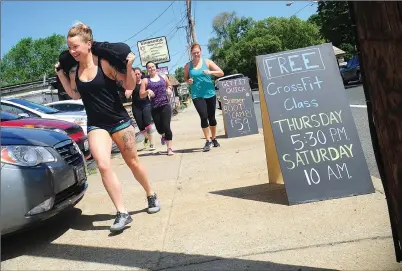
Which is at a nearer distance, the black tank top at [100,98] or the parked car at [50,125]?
the black tank top at [100,98]

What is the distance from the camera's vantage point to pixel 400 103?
75.2 inches

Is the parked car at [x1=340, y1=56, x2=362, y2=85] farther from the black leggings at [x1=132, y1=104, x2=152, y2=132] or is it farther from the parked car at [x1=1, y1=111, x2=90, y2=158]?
the parked car at [x1=1, y1=111, x2=90, y2=158]

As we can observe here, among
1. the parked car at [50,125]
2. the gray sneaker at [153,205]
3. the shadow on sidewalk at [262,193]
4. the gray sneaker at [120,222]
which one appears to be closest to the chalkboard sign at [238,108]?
the parked car at [50,125]

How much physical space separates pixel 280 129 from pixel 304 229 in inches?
45.4

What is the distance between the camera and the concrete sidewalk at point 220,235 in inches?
114

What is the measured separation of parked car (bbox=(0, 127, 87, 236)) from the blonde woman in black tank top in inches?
15.0

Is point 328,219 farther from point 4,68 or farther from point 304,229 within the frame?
point 4,68

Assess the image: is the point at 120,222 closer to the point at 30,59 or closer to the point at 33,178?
the point at 33,178

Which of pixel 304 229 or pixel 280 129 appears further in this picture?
pixel 280 129

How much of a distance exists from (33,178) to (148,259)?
3.91 ft

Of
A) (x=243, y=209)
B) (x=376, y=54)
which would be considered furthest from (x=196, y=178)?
(x=376, y=54)

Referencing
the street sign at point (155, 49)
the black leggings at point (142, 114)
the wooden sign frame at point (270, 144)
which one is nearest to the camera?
the wooden sign frame at point (270, 144)

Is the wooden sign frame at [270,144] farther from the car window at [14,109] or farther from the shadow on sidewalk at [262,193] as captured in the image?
the car window at [14,109]

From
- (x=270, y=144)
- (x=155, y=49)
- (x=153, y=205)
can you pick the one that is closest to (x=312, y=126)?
(x=270, y=144)
